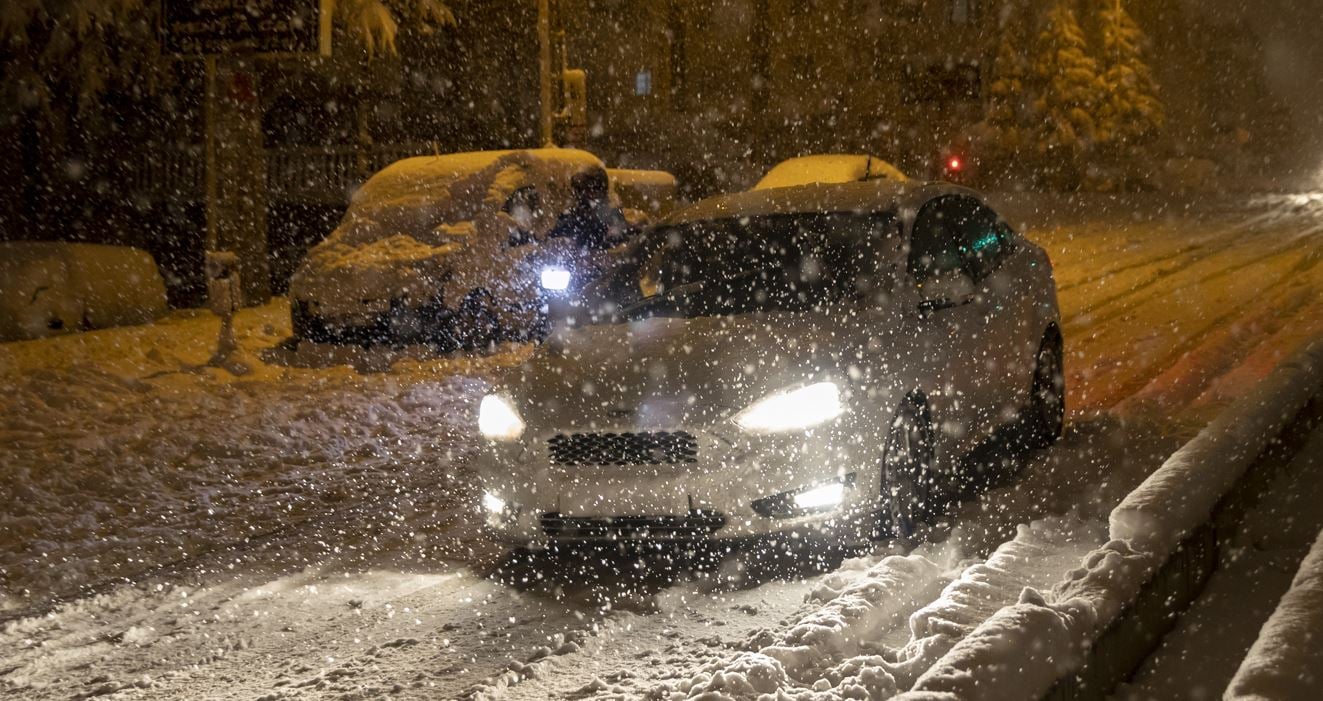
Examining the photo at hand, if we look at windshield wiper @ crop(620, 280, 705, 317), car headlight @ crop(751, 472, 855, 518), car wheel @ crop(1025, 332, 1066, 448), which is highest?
windshield wiper @ crop(620, 280, 705, 317)

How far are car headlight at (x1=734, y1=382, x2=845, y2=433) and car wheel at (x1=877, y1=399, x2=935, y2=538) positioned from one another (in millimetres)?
373

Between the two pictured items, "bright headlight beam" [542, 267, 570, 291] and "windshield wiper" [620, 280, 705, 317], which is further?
"bright headlight beam" [542, 267, 570, 291]

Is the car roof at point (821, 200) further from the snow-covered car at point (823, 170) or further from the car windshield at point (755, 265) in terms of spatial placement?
the snow-covered car at point (823, 170)

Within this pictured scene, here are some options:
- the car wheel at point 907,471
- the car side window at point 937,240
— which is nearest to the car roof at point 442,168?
the car side window at point 937,240

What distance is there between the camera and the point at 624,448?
235 inches

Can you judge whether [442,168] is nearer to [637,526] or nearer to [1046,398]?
[1046,398]

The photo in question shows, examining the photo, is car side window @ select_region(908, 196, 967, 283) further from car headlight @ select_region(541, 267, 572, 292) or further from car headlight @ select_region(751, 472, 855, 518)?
car headlight @ select_region(541, 267, 572, 292)

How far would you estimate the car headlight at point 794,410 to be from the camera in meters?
Answer: 5.94

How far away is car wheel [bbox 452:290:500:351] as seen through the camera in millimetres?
13734

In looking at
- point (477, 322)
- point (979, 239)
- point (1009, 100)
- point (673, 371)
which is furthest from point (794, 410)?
point (1009, 100)

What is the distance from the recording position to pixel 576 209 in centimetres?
1477

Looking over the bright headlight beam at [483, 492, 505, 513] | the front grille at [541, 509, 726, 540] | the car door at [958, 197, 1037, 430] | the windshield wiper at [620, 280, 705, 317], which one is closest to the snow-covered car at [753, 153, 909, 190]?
the car door at [958, 197, 1037, 430]

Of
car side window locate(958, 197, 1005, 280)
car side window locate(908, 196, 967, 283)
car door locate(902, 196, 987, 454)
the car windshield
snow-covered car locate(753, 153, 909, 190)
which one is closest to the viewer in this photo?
car door locate(902, 196, 987, 454)

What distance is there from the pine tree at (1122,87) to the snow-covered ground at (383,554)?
1337 inches
